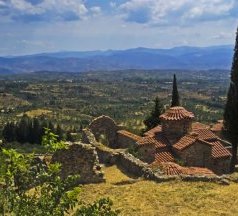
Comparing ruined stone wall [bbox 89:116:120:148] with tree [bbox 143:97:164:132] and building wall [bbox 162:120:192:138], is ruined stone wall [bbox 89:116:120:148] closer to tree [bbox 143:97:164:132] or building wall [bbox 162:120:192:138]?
building wall [bbox 162:120:192:138]

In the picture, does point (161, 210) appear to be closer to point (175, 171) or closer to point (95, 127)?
point (175, 171)

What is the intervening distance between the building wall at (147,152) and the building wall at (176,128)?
2.59 metres

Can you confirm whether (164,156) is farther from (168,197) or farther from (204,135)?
(168,197)

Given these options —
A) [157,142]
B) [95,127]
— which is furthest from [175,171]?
[95,127]

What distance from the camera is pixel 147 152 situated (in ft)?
109

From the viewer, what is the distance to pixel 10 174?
33.0ft

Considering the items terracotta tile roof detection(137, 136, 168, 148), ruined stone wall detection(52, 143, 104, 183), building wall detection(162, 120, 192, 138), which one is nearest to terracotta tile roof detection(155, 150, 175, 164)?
terracotta tile roof detection(137, 136, 168, 148)

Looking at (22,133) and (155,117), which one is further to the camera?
(22,133)

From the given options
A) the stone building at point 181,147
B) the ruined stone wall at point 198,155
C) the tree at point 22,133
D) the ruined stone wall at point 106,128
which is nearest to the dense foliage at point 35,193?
the stone building at point 181,147

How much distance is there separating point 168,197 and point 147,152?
12316mm

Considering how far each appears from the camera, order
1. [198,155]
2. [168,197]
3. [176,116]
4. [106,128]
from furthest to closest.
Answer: [106,128], [176,116], [198,155], [168,197]

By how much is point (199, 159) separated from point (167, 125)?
149 inches

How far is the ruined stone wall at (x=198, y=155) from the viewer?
32.8 metres

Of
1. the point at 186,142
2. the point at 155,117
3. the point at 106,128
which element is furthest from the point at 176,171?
the point at 155,117
